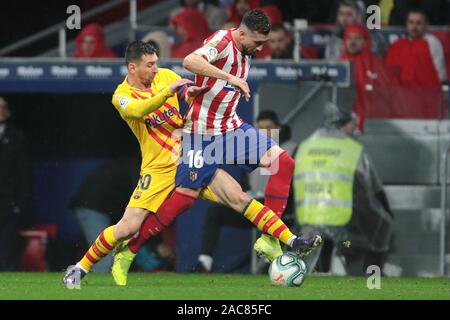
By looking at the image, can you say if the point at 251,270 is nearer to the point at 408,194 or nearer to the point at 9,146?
the point at 408,194

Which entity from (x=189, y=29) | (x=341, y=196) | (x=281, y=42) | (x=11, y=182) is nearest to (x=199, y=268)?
(x=341, y=196)

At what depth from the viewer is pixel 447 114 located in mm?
14242

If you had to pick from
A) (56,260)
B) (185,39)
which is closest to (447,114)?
(185,39)

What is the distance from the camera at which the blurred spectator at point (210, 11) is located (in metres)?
16.4

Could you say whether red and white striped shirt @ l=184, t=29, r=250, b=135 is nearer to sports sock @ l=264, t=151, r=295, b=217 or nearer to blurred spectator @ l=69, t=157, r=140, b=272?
sports sock @ l=264, t=151, r=295, b=217

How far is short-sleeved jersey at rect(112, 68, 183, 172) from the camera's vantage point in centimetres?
1075

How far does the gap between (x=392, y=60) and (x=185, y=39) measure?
7.29 ft

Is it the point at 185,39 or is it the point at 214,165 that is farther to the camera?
the point at 185,39

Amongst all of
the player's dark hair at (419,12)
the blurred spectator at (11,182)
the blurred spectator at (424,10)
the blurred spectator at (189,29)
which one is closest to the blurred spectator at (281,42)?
the blurred spectator at (189,29)

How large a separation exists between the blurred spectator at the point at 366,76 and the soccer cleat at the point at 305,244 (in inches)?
169

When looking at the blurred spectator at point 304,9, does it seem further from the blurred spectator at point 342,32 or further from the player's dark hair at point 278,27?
the player's dark hair at point 278,27

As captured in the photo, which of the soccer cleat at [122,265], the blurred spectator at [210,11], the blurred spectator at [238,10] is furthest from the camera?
the blurred spectator at [210,11]

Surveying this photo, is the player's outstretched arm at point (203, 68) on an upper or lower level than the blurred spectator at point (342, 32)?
lower

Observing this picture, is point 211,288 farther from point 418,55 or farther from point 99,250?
point 418,55
